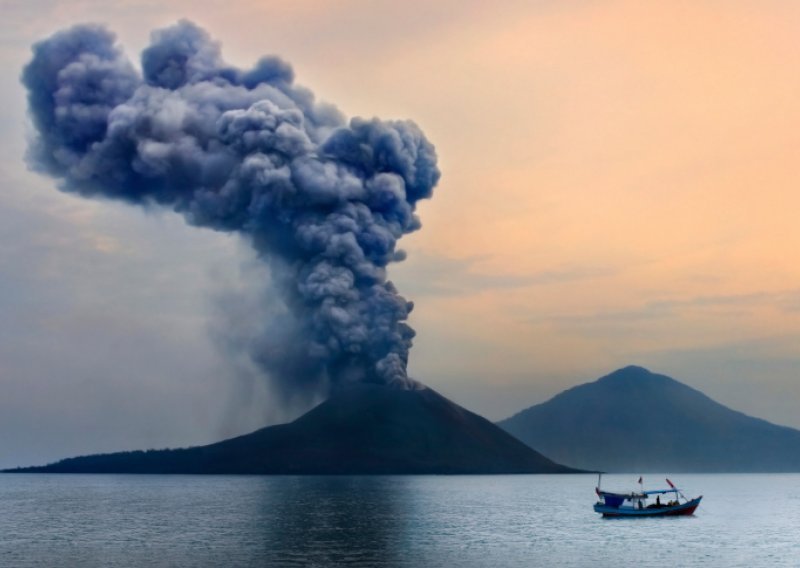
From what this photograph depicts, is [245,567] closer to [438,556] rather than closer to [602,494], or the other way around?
[438,556]

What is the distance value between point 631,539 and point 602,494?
29.6 meters

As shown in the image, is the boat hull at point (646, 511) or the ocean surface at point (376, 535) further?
the boat hull at point (646, 511)

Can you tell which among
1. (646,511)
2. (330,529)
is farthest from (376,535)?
(646,511)

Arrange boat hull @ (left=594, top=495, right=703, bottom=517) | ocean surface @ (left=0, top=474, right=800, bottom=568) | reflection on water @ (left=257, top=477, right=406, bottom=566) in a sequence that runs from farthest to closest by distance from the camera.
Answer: boat hull @ (left=594, top=495, right=703, bottom=517) < ocean surface @ (left=0, top=474, right=800, bottom=568) < reflection on water @ (left=257, top=477, right=406, bottom=566)

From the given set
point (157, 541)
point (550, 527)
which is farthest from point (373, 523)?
point (157, 541)

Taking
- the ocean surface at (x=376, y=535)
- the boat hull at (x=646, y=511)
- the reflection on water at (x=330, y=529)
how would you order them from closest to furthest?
the reflection on water at (x=330, y=529)
the ocean surface at (x=376, y=535)
the boat hull at (x=646, y=511)

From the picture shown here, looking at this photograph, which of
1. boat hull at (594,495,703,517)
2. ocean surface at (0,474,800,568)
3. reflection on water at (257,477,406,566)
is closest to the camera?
reflection on water at (257,477,406,566)

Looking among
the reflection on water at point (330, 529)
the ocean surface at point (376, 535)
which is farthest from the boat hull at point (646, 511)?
the reflection on water at point (330, 529)

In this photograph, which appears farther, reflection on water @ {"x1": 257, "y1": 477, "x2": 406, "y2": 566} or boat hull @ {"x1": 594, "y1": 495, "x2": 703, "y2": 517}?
boat hull @ {"x1": 594, "y1": 495, "x2": 703, "y2": 517}

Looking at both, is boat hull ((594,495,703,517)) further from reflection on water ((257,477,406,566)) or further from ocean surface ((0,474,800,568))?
reflection on water ((257,477,406,566))

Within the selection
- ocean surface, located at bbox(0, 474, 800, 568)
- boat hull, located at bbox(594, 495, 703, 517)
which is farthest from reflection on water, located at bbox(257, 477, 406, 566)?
boat hull, located at bbox(594, 495, 703, 517)

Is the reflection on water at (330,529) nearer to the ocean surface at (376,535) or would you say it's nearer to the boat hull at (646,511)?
the ocean surface at (376,535)

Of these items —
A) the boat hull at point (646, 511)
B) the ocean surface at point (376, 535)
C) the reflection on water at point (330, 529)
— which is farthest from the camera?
the boat hull at point (646, 511)

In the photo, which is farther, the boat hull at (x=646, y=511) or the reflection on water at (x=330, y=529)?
the boat hull at (x=646, y=511)
